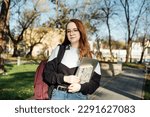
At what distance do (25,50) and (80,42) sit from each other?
60.3 m

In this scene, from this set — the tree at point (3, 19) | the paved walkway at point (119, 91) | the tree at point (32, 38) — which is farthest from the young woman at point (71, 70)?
the tree at point (32, 38)

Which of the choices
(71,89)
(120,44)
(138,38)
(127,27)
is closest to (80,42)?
(71,89)

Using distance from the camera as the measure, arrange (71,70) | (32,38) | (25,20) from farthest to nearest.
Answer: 1. (32,38)
2. (25,20)
3. (71,70)

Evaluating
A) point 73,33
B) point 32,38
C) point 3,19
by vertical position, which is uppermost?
point 73,33

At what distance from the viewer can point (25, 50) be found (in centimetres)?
6331

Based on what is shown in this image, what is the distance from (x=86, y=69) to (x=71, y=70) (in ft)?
0.47

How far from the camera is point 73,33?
3496 millimetres

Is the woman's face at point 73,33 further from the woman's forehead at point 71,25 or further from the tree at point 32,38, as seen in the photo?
the tree at point 32,38

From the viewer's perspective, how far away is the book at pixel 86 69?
3.34 meters

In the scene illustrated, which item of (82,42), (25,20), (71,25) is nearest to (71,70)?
(82,42)

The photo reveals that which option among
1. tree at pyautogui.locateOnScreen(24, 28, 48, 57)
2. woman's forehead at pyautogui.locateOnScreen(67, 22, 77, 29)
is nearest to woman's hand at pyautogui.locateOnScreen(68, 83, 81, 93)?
woman's forehead at pyautogui.locateOnScreen(67, 22, 77, 29)

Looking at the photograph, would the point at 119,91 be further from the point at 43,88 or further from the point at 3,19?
the point at 43,88

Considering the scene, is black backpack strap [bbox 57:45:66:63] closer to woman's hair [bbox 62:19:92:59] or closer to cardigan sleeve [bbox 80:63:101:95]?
woman's hair [bbox 62:19:92:59]

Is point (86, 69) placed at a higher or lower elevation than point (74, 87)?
higher
